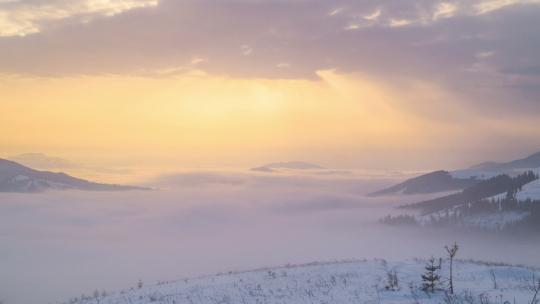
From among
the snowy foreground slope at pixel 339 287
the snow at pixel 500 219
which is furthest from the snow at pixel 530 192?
the snowy foreground slope at pixel 339 287

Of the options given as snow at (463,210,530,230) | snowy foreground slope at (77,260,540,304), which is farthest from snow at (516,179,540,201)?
snowy foreground slope at (77,260,540,304)

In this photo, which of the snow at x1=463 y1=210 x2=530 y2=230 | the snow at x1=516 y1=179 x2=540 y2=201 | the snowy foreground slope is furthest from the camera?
the snow at x1=516 y1=179 x2=540 y2=201

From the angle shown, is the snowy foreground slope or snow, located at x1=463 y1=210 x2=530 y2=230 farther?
snow, located at x1=463 y1=210 x2=530 y2=230

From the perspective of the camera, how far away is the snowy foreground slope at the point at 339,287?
24031 mm

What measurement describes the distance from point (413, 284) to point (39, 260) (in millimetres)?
195860

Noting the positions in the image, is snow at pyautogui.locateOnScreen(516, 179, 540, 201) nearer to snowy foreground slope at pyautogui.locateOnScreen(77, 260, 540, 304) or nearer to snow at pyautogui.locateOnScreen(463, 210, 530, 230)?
snow at pyautogui.locateOnScreen(463, 210, 530, 230)

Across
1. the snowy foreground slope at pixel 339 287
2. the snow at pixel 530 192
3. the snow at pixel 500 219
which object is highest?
the snowy foreground slope at pixel 339 287

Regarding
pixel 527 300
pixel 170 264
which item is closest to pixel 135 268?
pixel 170 264

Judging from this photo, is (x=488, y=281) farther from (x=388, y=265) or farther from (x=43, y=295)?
(x=43, y=295)

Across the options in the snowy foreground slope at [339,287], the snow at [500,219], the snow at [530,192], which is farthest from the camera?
the snow at [530,192]

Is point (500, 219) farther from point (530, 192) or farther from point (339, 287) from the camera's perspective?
point (339, 287)

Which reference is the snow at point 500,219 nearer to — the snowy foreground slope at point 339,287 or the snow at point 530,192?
the snow at point 530,192

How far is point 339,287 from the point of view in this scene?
2797 cm

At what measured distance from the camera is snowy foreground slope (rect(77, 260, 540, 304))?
24.0m
